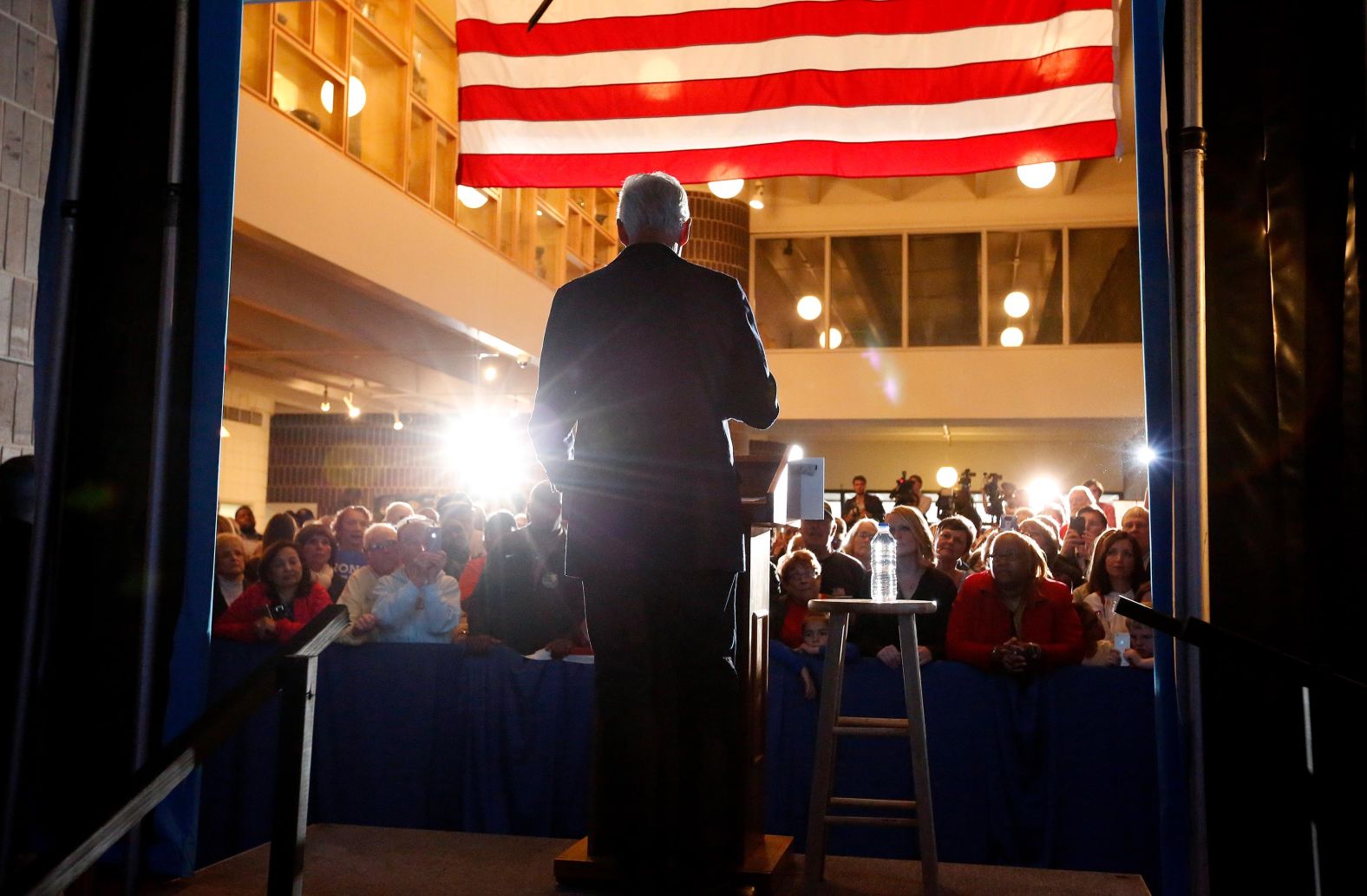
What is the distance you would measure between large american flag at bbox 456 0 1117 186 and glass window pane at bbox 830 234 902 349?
41.4 ft

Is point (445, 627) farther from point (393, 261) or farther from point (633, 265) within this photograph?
point (393, 261)

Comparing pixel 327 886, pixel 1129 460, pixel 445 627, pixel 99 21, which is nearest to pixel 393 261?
pixel 445 627

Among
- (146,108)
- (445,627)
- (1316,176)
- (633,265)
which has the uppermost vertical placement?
(146,108)

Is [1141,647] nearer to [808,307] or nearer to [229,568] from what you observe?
[229,568]

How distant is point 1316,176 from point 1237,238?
187 millimetres

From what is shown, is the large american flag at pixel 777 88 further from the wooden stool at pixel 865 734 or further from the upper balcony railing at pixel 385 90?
the upper balcony railing at pixel 385 90

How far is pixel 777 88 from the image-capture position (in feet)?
10.9

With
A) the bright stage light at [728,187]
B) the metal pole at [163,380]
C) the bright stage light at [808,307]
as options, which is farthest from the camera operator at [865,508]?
the metal pole at [163,380]

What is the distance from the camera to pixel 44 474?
2.89 m

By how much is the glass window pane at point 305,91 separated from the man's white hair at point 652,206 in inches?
224

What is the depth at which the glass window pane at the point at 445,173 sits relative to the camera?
32.7 feet

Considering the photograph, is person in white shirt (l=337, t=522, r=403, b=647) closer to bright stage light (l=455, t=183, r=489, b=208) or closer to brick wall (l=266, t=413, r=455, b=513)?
bright stage light (l=455, t=183, r=489, b=208)

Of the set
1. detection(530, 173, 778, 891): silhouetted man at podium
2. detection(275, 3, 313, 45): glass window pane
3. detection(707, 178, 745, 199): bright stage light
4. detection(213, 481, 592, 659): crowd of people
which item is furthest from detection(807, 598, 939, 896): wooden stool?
Result: detection(275, 3, 313, 45): glass window pane

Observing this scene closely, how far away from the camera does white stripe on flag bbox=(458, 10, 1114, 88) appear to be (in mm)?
3127
